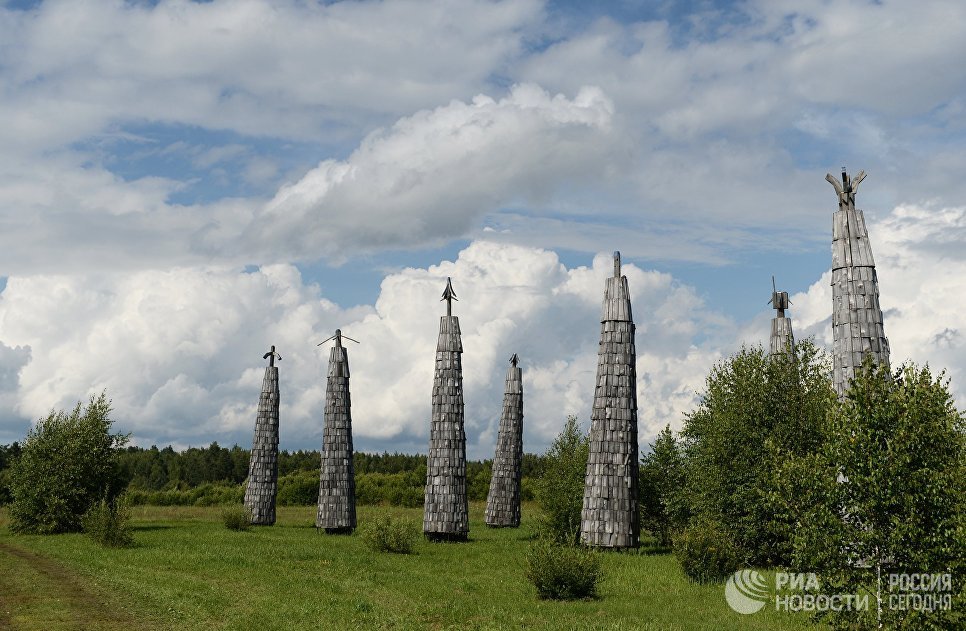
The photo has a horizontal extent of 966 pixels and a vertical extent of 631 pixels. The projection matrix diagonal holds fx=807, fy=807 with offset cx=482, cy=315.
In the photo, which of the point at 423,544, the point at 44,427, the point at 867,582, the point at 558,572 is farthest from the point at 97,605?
the point at 44,427

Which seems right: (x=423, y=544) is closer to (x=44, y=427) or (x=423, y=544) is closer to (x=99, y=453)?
(x=99, y=453)

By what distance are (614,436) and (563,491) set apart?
→ 703 cm

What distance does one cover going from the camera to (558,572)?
73.0 feet

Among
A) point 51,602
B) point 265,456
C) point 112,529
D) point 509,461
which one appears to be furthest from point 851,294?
point 265,456

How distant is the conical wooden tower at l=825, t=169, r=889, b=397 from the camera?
23.7m

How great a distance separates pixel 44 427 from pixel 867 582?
141 ft

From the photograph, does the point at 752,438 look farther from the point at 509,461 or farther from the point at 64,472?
the point at 64,472

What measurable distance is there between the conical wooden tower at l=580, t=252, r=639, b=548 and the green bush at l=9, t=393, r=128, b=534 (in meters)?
26.8

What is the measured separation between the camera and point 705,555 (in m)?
24.8

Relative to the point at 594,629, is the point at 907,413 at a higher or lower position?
higher

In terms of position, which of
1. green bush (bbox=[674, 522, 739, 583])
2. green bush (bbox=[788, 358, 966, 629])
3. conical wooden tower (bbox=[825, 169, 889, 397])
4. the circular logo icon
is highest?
conical wooden tower (bbox=[825, 169, 889, 397])

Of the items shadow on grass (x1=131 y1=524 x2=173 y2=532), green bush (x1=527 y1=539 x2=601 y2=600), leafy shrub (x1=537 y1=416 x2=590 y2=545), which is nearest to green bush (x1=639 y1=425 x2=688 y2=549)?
leafy shrub (x1=537 y1=416 x2=590 y2=545)

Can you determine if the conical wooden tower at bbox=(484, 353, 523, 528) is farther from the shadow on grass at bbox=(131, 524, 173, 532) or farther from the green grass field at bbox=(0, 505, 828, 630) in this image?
the shadow on grass at bbox=(131, 524, 173, 532)

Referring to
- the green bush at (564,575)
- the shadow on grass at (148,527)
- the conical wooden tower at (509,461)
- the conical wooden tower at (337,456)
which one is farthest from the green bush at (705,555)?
the shadow on grass at (148,527)
